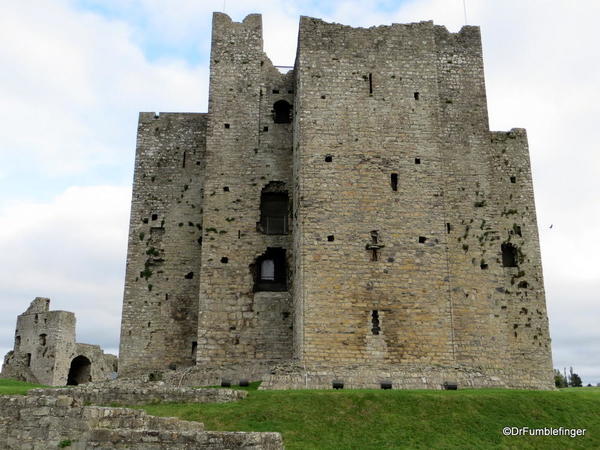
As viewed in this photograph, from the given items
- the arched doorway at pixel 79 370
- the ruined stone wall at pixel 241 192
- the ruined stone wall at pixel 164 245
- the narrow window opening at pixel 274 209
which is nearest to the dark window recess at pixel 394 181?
the ruined stone wall at pixel 241 192

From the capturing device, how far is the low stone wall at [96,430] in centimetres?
1109

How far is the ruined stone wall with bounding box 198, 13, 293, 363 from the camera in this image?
2439 cm

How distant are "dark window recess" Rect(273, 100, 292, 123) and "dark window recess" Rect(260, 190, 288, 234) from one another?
129 inches

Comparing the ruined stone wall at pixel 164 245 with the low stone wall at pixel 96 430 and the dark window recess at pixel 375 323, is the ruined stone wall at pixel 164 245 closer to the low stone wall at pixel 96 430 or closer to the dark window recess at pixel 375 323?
the dark window recess at pixel 375 323

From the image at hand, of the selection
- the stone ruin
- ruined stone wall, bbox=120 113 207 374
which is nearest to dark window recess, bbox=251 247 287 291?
ruined stone wall, bbox=120 113 207 374

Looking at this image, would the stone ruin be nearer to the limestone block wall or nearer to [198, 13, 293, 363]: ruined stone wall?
[198, 13, 293, 363]: ruined stone wall

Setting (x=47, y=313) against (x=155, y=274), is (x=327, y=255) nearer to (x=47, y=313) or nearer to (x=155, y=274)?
(x=155, y=274)

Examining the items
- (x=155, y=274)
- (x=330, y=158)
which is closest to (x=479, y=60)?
(x=330, y=158)

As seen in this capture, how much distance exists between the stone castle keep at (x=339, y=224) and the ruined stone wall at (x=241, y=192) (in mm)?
61

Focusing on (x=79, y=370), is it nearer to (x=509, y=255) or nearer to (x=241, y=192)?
(x=241, y=192)

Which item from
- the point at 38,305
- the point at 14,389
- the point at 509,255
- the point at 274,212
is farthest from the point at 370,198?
the point at 38,305

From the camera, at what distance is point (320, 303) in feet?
69.6

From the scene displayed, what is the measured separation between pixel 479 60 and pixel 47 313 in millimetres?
29070

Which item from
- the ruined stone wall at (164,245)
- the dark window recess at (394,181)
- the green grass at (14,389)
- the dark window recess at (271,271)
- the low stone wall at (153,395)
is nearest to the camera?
the low stone wall at (153,395)
